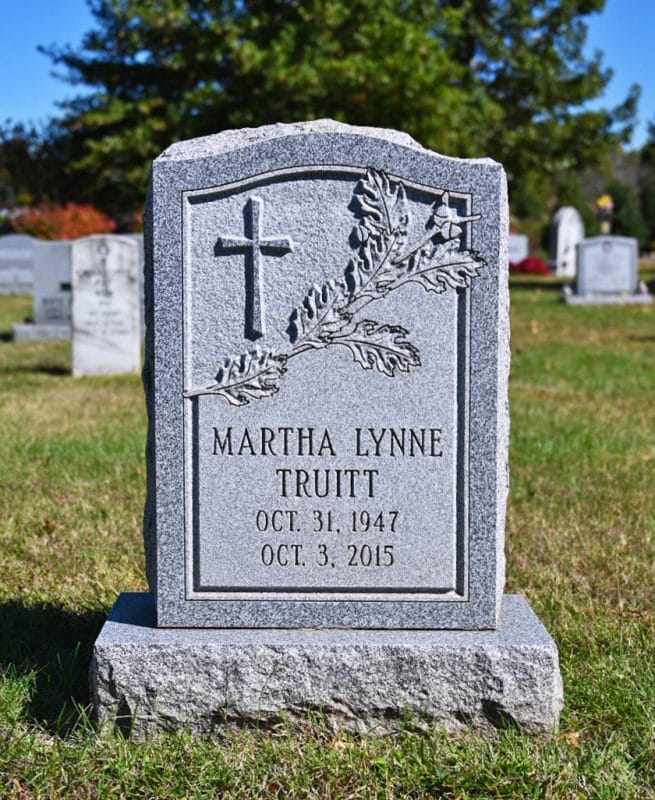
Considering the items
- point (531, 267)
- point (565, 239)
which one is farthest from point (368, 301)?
point (565, 239)

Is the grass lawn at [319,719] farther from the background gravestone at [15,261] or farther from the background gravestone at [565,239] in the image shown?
the background gravestone at [565,239]

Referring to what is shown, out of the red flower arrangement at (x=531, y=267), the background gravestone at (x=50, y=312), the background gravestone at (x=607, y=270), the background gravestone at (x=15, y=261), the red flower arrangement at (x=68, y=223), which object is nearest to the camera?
the background gravestone at (x=50, y=312)

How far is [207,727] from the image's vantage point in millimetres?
3172

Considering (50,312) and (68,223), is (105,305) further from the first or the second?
(68,223)

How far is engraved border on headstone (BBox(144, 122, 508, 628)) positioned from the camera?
3176 mm

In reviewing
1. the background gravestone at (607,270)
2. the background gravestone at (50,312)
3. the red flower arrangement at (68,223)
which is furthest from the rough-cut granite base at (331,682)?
the red flower arrangement at (68,223)

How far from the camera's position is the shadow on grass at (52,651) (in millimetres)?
3289

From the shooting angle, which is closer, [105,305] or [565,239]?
[105,305]

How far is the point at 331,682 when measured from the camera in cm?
314

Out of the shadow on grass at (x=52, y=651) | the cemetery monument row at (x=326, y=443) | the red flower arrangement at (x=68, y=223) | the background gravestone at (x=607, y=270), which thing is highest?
the red flower arrangement at (x=68, y=223)

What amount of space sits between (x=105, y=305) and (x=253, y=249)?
7712 mm

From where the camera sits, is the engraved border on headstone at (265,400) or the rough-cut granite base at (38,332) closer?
the engraved border on headstone at (265,400)

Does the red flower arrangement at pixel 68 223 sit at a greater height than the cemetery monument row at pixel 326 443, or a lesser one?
greater

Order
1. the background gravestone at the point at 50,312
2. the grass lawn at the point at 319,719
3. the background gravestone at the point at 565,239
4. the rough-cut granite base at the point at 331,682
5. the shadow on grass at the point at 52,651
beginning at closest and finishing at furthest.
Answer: the grass lawn at the point at 319,719 → the rough-cut granite base at the point at 331,682 → the shadow on grass at the point at 52,651 → the background gravestone at the point at 50,312 → the background gravestone at the point at 565,239
